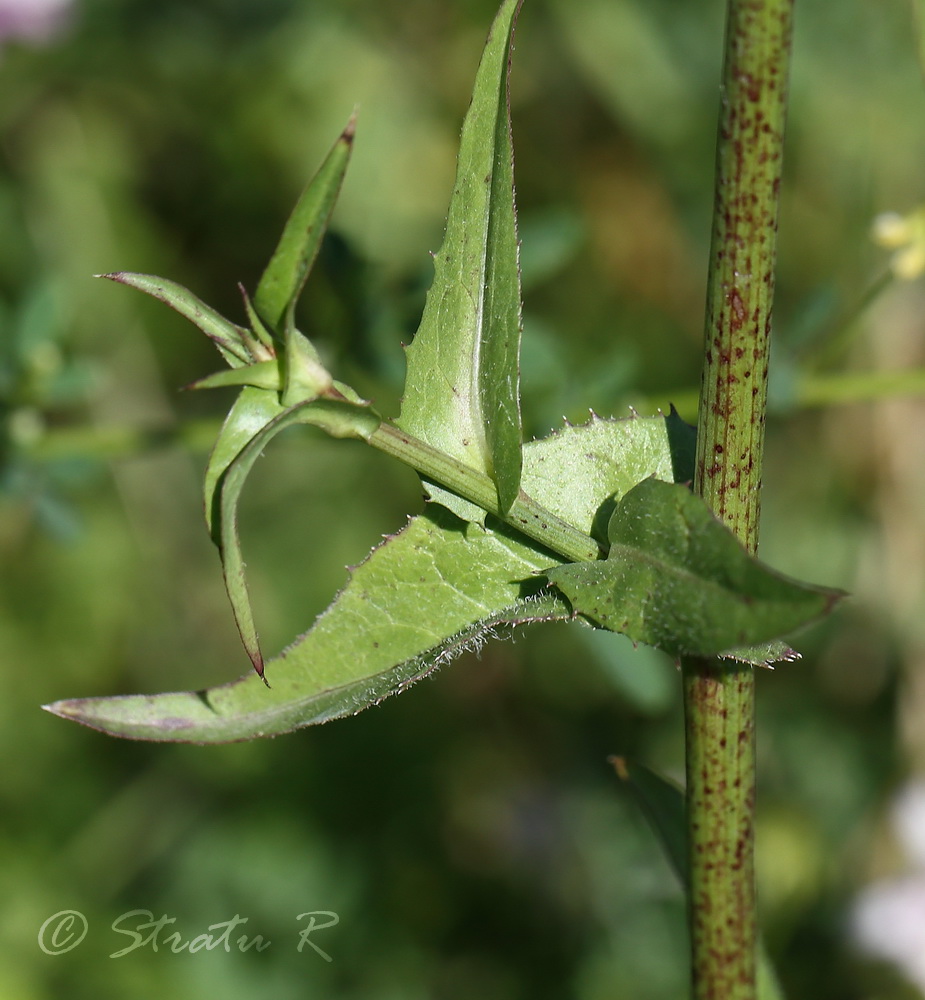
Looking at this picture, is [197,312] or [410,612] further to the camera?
[410,612]

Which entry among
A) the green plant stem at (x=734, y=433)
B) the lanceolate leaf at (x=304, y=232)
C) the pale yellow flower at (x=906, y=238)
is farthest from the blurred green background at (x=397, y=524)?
the lanceolate leaf at (x=304, y=232)

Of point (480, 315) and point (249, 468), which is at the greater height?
point (480, 315)

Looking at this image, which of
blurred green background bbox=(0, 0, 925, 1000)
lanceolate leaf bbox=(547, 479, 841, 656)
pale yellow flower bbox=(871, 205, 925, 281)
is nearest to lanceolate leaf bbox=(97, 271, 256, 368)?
Answer: lanceolate leaf bbox=(547, 479, 841, 656)

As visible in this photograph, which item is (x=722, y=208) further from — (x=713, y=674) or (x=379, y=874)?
(x=379, y=874)

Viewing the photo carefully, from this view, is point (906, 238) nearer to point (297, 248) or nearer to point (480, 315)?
point (480, 315)

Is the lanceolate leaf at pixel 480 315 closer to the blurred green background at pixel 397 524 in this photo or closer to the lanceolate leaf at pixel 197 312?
the lanceolate leaf at pixel 197 312

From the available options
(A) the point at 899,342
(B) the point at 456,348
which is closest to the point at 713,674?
(B) the point at 456,348

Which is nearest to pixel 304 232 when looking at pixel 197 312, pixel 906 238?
pixel 197 312
